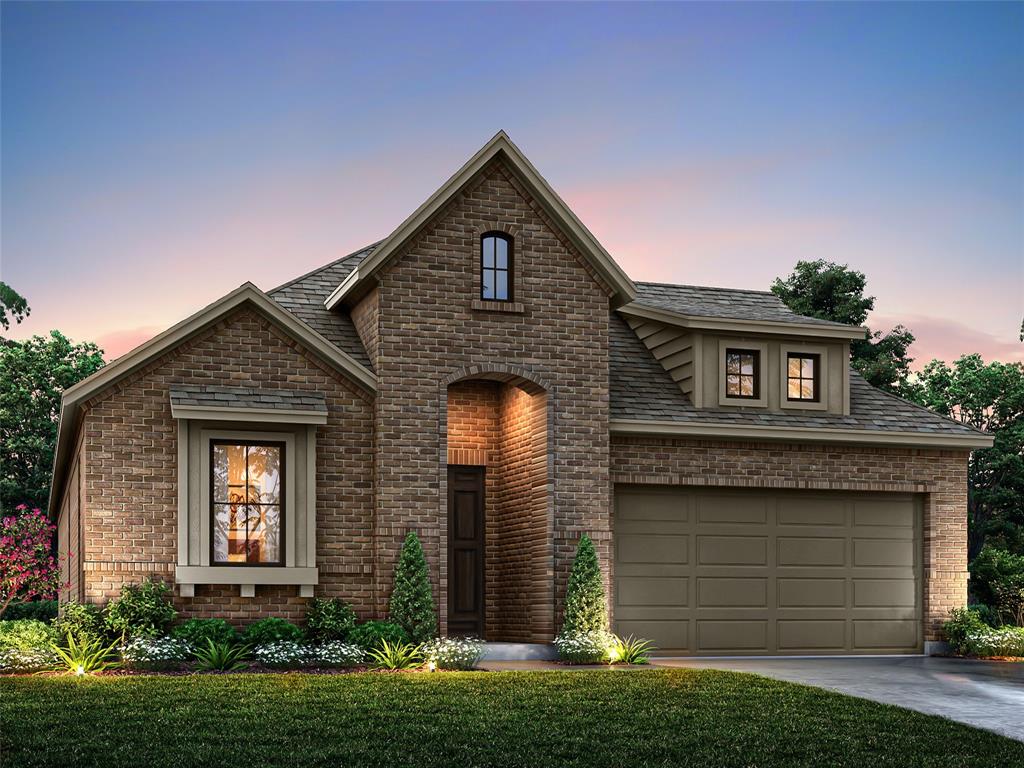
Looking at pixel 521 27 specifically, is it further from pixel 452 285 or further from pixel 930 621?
pixel 930 621

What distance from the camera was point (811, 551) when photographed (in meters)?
21.2

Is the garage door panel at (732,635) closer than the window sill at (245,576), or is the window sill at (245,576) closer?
the window sill at (245,576)

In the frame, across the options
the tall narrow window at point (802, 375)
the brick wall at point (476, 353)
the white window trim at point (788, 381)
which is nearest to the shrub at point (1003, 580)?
the white window trim at point (788, 381)

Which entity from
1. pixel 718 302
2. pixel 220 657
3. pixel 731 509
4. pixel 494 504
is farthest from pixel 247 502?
pixel 718 302

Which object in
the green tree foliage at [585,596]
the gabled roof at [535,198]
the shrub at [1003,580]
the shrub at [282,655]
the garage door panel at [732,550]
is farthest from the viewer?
the shrub at [1003,580]

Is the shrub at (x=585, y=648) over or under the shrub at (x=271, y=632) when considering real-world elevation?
Result: under

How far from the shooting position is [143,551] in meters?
17.3

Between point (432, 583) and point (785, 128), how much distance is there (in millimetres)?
11825

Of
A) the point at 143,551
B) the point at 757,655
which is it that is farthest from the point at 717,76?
the point at 143,551

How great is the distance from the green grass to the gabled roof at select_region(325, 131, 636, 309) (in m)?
6.51

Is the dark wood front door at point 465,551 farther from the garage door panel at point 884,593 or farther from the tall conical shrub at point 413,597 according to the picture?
the garage door panel at point 884,593

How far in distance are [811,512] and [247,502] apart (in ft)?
31.0

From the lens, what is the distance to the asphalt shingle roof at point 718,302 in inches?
878

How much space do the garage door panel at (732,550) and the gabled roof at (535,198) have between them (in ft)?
13.8
